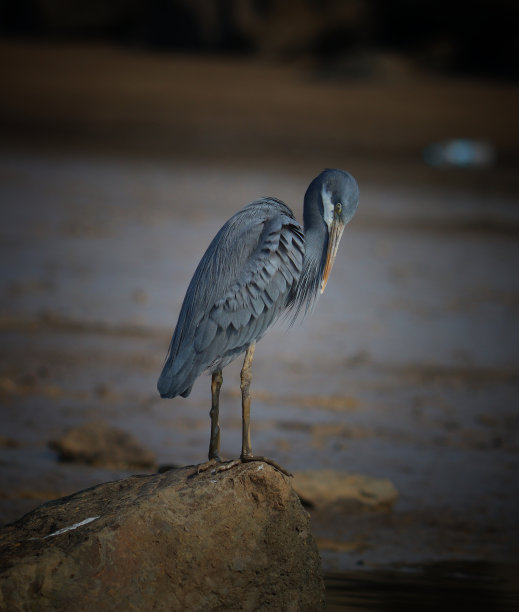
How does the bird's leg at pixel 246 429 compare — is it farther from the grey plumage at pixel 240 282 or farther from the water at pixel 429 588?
the water at pixel 429 588

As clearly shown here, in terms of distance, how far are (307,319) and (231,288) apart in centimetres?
632

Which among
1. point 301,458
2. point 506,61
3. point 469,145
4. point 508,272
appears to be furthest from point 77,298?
point 506,61

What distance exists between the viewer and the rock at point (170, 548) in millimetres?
4199

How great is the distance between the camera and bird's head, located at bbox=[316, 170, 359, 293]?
4.84 metres

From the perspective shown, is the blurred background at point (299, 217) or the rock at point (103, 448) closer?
the rock at point (103, 448)

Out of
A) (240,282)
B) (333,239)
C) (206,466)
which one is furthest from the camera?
(333,239)

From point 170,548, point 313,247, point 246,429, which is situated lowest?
point 170,548

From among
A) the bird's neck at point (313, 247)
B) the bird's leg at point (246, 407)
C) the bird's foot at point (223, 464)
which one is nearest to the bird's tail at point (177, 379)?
the bird's leg at point (246, 407)

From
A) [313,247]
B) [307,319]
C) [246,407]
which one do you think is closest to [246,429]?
[246,407]

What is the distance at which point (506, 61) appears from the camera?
30.5 metres

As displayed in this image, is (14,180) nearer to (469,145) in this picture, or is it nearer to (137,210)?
(137,210)

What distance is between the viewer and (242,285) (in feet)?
15.8

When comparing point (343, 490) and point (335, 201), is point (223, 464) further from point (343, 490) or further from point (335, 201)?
point (343, 490)

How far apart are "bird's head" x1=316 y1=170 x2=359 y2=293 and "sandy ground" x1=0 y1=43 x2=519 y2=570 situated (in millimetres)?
2234
